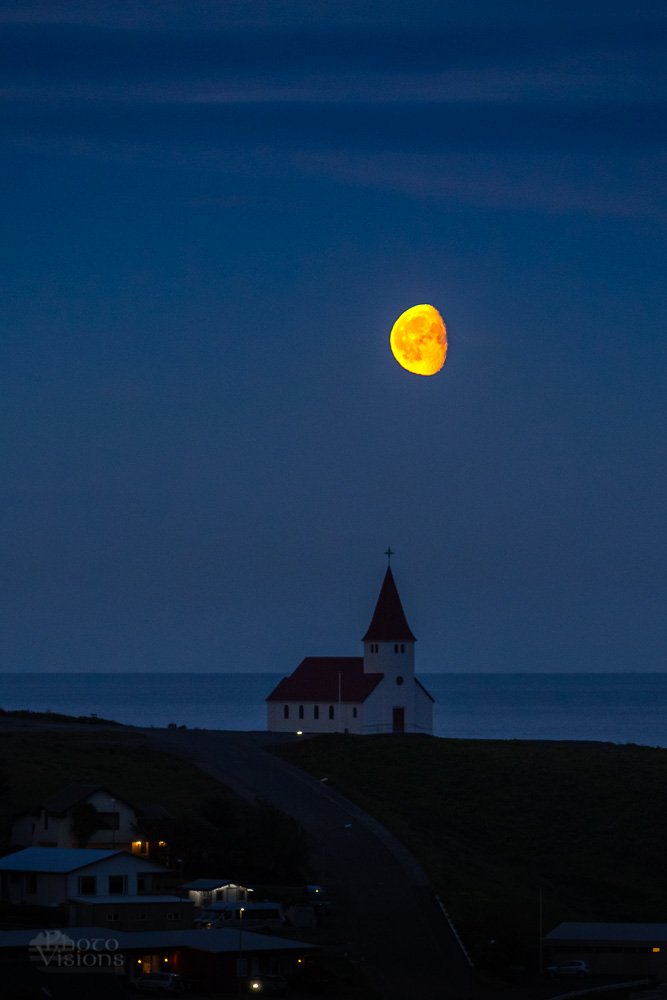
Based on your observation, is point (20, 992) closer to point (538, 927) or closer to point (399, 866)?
point (538, 927)

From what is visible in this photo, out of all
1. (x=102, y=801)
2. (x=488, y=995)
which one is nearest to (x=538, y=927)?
(x=488, y=995)

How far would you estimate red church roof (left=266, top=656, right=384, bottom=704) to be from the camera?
8400 cm

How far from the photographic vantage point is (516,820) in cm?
6669

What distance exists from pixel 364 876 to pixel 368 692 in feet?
95.0

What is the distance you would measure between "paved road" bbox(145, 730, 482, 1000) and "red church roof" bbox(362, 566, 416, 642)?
28.9ft

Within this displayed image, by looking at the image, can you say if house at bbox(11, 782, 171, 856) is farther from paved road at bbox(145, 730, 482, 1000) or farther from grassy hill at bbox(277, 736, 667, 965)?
grassy hill at bbox(277, 736, 667, 965)

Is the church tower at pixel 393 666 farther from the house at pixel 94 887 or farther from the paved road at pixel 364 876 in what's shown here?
the house at pixel 94 887

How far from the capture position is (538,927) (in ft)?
162

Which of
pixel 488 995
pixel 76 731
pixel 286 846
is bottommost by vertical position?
pixel 488 995

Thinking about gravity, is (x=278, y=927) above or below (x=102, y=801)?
below

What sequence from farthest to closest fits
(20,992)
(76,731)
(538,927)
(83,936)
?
(76,731)
(538,927)
(83,936)
(20,992)

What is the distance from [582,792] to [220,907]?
85.3 feet

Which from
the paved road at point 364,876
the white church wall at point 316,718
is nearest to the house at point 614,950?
the paved road at point 364,876

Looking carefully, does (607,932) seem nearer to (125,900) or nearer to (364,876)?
(364,876)
